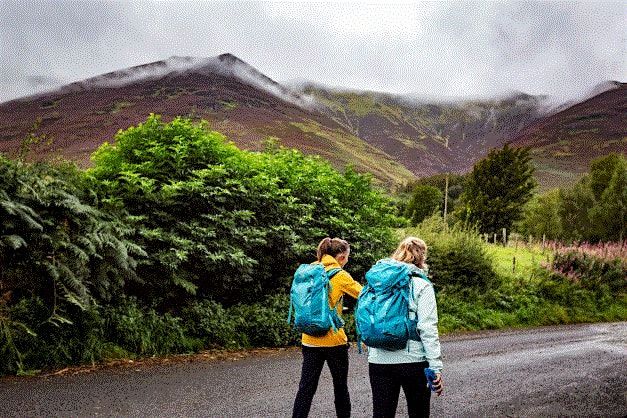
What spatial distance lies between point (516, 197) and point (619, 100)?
6356 inches

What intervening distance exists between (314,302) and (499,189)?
4891 cm

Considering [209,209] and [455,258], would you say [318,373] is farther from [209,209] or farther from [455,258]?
[455,258]

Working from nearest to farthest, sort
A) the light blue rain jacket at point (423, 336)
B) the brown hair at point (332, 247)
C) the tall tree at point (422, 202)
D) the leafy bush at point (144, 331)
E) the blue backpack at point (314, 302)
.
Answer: the light blue rain jacket at point (423, 336), the blue backpack at point (314, 302), the brown hair at point (332, 247), the leafy bush at point (144, 331), the tall tree at point (422, 202)

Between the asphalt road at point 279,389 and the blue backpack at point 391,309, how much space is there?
2.56 meters

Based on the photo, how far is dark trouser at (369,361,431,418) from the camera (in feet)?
12.8

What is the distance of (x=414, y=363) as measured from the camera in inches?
153

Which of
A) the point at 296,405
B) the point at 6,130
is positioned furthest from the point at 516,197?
the point at 6,130

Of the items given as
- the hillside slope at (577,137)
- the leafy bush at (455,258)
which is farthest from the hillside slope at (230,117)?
the leafy bush at (455,258)

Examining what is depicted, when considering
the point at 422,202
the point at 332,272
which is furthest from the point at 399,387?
the point at 422,202

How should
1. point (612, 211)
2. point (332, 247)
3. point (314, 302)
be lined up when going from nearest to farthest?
1. point (314, 302)
2. point (332, 247)
3. point (612, 211)

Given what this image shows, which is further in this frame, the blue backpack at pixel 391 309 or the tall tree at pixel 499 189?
the tall tree at pixel 499 189

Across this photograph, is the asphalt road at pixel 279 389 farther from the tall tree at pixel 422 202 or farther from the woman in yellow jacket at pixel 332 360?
the tall tree at pixel 422 202

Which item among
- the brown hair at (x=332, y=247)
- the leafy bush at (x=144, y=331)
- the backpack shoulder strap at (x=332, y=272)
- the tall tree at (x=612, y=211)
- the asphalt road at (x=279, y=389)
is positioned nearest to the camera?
the backpack shoulder strap at (x=332, y=272)

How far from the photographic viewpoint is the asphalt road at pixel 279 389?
6070 millimetres
